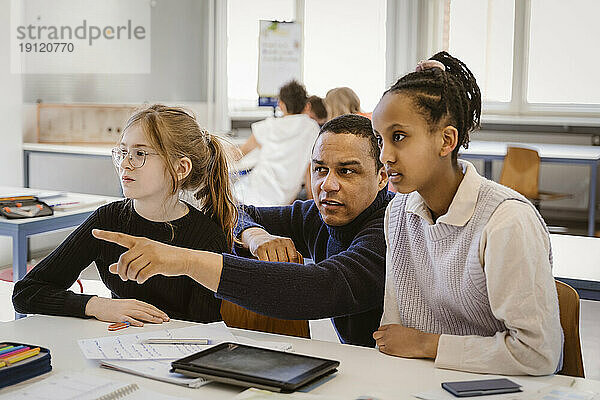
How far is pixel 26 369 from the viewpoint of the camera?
125cm

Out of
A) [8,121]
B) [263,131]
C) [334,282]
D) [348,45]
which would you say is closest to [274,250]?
[334,282]

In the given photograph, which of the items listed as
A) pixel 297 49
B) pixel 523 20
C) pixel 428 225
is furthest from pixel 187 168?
pixel 523 20

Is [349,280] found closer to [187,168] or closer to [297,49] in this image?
[187,168]

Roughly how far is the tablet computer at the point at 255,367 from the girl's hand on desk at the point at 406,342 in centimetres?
16

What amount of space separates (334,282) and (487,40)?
6.22 metres

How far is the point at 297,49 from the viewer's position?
6.78 meters

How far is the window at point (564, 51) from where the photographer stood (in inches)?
272

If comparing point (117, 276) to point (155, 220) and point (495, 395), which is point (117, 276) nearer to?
point (155, 220)

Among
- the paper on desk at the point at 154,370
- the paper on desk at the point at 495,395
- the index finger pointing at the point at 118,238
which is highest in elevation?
the index finger pointing at the point at 118,238

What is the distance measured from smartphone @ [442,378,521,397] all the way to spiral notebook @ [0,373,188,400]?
16.9 inches

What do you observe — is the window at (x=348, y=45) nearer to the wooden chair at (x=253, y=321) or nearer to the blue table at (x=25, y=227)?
the blue table at (x=25, y=227)

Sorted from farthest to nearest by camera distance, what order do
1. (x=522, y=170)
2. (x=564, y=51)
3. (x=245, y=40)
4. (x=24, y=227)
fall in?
(x=245, y=40), (x=564, y=51), (x=522, y=170), (x=24, y=227)

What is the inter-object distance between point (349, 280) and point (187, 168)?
546 millimetres

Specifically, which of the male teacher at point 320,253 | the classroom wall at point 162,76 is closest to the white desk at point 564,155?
the classroom wall at point 162,76
